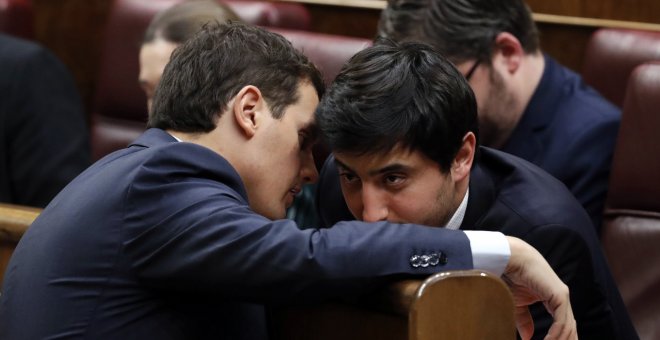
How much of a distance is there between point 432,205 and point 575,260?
129mm

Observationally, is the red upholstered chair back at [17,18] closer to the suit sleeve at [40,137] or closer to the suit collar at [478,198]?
the suit sleeve at [40,137]

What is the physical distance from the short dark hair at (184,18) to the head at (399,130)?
0.53m

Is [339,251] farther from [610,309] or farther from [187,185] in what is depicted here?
[610,309]

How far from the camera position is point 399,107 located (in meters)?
0.85

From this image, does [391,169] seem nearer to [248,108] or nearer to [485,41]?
[248,108]

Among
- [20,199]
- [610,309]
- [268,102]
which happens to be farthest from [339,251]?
[20,199]

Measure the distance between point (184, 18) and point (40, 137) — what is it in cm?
32

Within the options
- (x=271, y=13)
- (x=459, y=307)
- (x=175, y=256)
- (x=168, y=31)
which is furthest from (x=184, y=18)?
(x=459, y=307)

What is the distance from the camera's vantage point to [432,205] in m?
0.88

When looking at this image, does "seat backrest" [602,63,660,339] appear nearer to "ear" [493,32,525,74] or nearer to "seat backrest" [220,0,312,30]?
"ear" [493,32,525,74]

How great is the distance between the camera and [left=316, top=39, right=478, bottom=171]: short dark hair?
33.4 inches

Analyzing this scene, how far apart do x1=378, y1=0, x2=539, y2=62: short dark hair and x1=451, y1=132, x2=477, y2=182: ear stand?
17.3 inches

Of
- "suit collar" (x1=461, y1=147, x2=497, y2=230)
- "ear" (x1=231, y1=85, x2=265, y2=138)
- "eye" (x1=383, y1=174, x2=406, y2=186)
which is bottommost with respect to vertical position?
"suit collar" (x1=461, y1=147, x2=497, y2=230)

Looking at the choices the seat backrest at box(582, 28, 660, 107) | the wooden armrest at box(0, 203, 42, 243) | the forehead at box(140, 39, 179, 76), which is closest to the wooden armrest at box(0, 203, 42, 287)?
the wooden armrest at box(0, 203, 42, 243)
